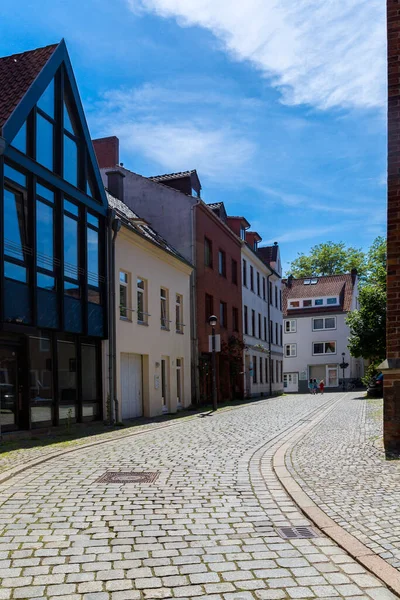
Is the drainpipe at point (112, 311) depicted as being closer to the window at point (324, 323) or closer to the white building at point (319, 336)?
the white building at point (319, 336)

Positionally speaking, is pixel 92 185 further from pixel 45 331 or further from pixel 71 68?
pixel 45 331

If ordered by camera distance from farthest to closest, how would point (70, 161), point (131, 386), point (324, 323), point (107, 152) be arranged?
1. point (324, 323)
2. point (107, 152)
3. point (131, 386)
4. point (70, 161)

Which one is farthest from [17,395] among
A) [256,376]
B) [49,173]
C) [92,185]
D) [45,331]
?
[256,376]

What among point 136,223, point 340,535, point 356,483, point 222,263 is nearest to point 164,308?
point 136,223

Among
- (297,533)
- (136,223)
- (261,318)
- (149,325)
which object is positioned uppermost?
(136,223)

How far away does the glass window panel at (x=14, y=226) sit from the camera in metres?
12.7

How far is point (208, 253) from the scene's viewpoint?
2973 cm

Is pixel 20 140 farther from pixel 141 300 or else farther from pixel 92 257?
pixel 141 300

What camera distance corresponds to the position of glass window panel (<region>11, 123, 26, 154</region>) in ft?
42.9

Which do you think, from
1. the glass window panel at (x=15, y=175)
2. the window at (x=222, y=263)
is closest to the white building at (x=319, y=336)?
the window at (x=222, y=263)

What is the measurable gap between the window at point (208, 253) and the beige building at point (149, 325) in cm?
345

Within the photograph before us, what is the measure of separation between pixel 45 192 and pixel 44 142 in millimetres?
1211

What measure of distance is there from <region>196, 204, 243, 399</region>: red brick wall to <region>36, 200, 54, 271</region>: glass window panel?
12842 mm

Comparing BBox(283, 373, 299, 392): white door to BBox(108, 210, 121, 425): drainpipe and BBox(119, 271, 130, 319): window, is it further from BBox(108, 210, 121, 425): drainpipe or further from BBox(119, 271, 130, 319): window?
BBox(108, 210, 121, 425): drainpipe
